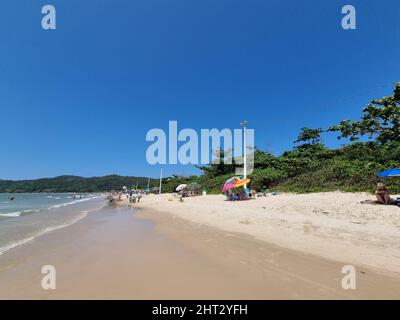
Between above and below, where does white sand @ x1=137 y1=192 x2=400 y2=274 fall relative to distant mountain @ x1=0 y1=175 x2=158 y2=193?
above

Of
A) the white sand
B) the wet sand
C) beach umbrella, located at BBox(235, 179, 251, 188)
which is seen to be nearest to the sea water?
the wet sand

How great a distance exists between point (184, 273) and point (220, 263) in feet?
2.72

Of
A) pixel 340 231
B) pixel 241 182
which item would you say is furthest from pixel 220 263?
pixel 241 182

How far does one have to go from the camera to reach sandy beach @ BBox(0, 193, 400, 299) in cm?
337

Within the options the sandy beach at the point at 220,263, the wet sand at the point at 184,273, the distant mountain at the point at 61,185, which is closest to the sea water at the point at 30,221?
the sandy beach at the point at 220,263

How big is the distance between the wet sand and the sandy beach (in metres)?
0.01

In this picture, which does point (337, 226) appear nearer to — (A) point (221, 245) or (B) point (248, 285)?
(A) point (221, 245)

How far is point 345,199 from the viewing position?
1170cm

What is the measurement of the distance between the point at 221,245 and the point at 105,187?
166862 mm

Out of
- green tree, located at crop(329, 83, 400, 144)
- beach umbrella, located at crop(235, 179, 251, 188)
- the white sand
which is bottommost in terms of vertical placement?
the white sand

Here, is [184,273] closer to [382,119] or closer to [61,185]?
[382,119]

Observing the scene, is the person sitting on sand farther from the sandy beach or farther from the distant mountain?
Result: the distant mountain

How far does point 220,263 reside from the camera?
4.59 metres
